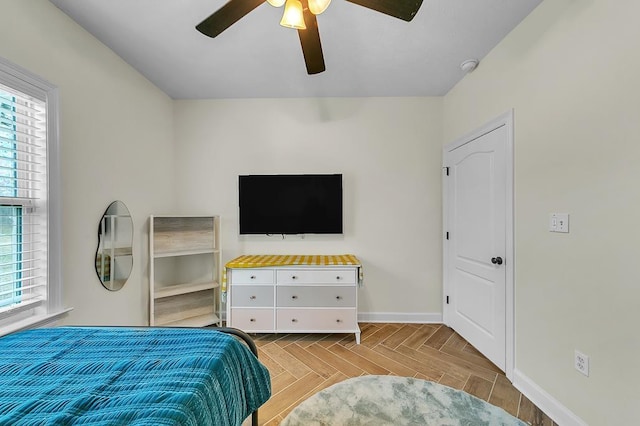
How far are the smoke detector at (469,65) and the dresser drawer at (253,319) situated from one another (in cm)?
283

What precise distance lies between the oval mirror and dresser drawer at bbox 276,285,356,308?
1.33 m

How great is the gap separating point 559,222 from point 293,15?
1895 mm

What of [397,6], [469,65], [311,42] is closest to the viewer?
[397,6]

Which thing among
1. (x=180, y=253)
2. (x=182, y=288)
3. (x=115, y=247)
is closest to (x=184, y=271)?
(x=182, y=288)

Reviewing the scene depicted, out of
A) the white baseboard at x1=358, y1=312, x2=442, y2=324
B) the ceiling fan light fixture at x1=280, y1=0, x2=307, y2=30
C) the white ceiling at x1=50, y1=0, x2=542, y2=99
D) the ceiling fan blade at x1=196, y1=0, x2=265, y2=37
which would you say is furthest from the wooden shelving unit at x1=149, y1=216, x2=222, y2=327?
the ceiling fan light fixture at x1=280, y1=0, x2=307, y2=30

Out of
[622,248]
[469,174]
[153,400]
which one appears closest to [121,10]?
[153,400]

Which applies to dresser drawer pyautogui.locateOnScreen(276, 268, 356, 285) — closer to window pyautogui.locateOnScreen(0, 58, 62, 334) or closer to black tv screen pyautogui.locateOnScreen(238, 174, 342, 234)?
black tv screen pyautogui.locateOnScreen(238, 174, 342, 234)

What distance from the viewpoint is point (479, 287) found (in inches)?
88.8

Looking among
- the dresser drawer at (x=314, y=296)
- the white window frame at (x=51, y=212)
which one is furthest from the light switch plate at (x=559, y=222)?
the white window frame at (x=51, y=212)

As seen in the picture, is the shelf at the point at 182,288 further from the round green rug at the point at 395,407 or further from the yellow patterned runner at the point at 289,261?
the round green rug at the point at 395,407

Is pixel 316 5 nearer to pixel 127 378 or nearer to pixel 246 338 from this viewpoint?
pixel 246 338

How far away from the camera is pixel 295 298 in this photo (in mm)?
2459

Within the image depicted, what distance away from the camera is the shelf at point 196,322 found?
256cm

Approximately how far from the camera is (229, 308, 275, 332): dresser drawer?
2467 mm
